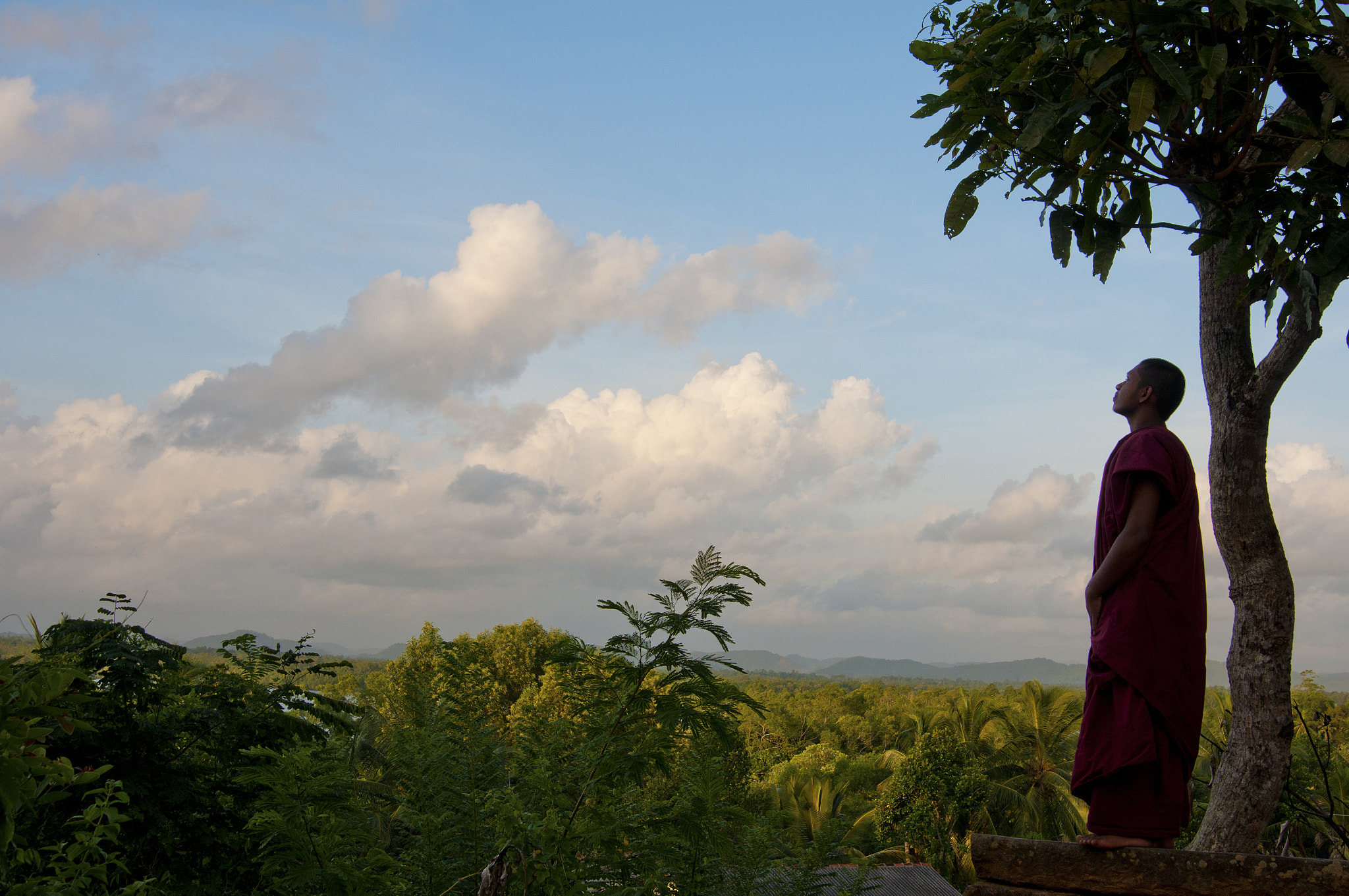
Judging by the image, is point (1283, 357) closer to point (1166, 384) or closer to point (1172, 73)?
point (1166, 384)

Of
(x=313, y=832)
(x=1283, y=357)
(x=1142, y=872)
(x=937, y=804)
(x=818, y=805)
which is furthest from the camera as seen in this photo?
(x=818, y=805)

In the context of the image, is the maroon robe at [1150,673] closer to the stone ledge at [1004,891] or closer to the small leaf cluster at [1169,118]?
the stone ledge at [1004,891]

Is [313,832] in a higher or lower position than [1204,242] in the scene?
lower

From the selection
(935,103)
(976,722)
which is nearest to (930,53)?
(935,103)

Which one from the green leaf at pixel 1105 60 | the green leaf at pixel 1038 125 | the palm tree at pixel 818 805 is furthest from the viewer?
the palm tree at pixel 818 805

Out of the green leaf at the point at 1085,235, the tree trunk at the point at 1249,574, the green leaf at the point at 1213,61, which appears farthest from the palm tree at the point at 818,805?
the green leaf at the point at 1213,61

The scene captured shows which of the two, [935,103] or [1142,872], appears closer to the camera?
[1142,872]

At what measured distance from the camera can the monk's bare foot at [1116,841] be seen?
127 inches

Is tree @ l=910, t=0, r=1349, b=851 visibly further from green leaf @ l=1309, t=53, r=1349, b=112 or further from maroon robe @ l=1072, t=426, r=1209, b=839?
maroon robe @ l=1072, t=426, r=1209, b=839

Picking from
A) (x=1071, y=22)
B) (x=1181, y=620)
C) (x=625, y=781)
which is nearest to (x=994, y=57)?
(x=1071, y=22)

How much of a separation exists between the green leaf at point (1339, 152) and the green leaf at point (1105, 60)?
0.94 meters

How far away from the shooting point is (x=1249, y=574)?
4461 millimetres

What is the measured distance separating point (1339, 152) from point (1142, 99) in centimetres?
83

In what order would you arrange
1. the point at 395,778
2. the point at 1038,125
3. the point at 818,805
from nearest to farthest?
the point at 1038,125
the point at 395,778
the point at 818,805
